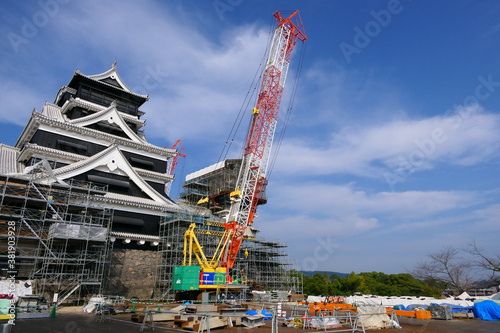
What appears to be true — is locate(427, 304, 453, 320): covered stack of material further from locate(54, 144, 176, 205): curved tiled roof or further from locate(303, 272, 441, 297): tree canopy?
locate(54, 144, 176, 205): curved tiled roof

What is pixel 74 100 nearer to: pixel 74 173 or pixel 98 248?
pixel 74 173

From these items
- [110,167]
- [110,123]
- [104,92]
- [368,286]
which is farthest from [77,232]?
[368,286]

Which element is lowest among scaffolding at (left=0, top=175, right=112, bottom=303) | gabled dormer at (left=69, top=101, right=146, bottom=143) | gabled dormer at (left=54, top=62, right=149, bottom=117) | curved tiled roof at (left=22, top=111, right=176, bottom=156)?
scaffolding at (left=0, top=175, right=112, bottom=303)

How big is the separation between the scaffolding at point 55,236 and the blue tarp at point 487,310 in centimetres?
→ 3054

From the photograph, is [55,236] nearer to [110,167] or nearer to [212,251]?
[110,167]

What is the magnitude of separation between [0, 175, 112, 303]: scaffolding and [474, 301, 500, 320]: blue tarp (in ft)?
100

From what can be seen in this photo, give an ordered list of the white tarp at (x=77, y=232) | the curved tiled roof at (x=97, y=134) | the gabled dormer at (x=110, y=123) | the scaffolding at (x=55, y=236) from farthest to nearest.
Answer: the gabled dormer at (x=110, y=123) → the curved tiled roof at (x=97, y=134) → the white tarp at (x=77, y=232) → the scaffolding at (x=55, y=236)

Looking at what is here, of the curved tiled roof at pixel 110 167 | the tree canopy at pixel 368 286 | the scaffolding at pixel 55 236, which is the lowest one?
the tree canopy at pixel 368 286

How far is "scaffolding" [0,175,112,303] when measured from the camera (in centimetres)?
2553

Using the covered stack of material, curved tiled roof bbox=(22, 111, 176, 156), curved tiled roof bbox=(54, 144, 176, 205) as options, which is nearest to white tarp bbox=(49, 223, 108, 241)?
curved tiled roof bbox=(54, 144, 176, 205)

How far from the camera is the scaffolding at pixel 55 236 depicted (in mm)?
25531

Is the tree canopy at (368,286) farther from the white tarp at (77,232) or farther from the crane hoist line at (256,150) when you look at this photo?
the white tarp at (77,232)

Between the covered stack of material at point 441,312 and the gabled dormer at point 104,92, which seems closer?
the covered stack of material at point 441,312

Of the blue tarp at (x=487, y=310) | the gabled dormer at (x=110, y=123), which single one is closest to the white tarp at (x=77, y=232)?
the gabled dormer at (x=110, y=123)
